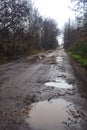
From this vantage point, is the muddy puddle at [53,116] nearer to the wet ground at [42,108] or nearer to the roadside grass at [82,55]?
the wet ground at [42,108]

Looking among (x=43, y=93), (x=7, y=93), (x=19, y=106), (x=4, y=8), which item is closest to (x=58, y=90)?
(x=43, y=93)

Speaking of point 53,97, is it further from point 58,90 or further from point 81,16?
point 81,16

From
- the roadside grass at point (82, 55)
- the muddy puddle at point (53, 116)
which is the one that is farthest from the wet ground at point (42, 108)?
the roadside grass at point (82, 55)

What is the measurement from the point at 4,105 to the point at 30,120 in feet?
5.39

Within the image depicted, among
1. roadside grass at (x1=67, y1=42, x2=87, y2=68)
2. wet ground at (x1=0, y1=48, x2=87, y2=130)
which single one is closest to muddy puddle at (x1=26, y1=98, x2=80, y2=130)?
wet ground at (x1=0, y1=48, x2=87, y2=130)

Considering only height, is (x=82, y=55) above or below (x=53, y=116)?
below

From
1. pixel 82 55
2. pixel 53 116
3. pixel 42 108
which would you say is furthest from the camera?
pixel 82 55

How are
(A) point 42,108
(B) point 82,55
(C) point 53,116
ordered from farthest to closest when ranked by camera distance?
(B) point 82,55 → (A) point 42,108 → (C) point 53,116

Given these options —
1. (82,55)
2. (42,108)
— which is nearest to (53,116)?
(42,108)

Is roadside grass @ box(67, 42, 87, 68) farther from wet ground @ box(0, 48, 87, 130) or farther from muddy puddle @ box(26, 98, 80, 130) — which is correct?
muddy puddle @ box(26, 98, 80, 130)

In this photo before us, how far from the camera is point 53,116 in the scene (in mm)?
6785

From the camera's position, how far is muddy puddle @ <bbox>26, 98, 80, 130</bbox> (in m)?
5.96

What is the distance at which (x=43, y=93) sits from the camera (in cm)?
995

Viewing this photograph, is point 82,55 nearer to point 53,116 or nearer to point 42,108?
point 42,108
